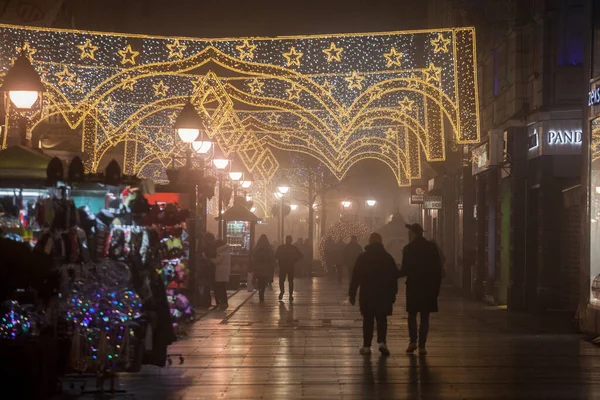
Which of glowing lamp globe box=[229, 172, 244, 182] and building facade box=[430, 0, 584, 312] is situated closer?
building facade box=[430, 0, 584, 312]

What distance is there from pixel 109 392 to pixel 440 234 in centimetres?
3500

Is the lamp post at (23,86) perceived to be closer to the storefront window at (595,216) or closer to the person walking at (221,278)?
the storefront window at (595,216)

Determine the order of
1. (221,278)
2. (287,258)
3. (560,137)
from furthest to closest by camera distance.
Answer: (287,258)
(221,278)
(560,137)

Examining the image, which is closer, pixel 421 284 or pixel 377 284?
pixel 421 284

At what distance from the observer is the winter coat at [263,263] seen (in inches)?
1282

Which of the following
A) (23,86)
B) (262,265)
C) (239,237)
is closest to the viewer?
(23,86)

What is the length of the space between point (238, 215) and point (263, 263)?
733 centimetres

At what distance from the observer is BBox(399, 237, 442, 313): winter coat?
17.5m

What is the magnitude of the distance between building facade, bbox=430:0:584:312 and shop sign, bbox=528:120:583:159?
2 cm

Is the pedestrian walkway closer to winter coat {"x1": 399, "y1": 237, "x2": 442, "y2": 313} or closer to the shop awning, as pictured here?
winter coat {"x1": 399, "y1": 237, "x2": 442, "y2": 313}

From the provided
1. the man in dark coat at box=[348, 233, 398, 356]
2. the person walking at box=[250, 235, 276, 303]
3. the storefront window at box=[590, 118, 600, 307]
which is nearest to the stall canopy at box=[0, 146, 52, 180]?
the man in dark coat at box=[348, 233, 398, 356]

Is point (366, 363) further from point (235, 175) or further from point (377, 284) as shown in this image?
point (235, 175)

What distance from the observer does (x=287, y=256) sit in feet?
A: 110

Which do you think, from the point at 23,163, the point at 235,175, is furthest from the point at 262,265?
the point at 23,163
